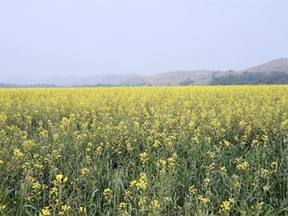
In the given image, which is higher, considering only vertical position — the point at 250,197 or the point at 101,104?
the point at 101,104

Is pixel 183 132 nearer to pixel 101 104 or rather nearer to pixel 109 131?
pixel 109 131

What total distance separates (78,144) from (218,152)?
2446mm

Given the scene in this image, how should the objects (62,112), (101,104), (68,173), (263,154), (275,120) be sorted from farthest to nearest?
1. (101,104)
2. (62,112)
3. (275,120)
4. (263,154)
5. (68,173)

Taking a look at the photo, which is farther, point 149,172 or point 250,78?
point 250,78

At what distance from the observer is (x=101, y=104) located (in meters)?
11.8

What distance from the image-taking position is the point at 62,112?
10766 millimetres

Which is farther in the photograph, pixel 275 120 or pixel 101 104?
pixel 101 104

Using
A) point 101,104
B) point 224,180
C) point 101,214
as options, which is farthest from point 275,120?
point 101,104

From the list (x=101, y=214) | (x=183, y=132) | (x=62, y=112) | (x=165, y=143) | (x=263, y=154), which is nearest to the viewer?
(x=101, y=214)

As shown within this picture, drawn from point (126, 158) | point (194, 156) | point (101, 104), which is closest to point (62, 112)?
point (101, 104)

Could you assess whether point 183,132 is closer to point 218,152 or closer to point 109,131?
point 218,152

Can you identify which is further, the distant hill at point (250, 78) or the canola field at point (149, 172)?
the distant hill at point (250, 78)

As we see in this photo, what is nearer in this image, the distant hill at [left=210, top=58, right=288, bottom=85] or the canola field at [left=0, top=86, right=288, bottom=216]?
the canola field at [left=0, top=86, right=288, bottom=216]

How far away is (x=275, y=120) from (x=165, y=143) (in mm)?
3013
